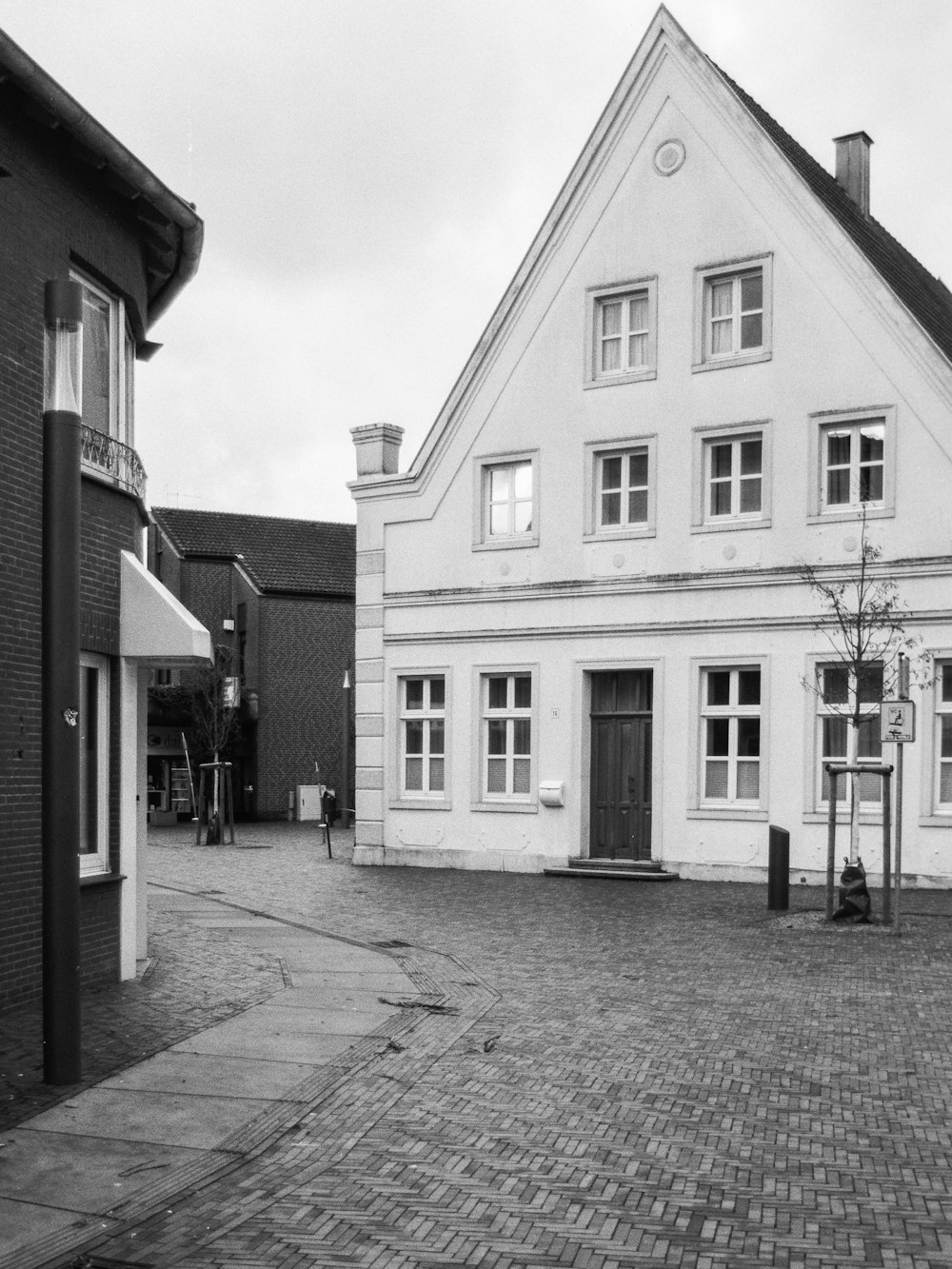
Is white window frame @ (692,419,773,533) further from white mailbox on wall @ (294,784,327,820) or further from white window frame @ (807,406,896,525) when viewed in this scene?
white mailbox on wall @ (294,784,327,820)

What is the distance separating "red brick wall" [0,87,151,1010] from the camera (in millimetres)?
10883

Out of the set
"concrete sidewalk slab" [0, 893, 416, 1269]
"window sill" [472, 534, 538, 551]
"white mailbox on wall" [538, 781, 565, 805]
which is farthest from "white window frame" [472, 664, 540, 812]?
"concrete sidewalk slab" [0, 893, 416, 1269]

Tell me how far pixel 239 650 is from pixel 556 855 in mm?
24143

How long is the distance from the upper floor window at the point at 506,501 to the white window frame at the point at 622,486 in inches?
40.0

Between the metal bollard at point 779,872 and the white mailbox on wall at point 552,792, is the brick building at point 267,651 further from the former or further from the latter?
the metal bollard at point 779,872

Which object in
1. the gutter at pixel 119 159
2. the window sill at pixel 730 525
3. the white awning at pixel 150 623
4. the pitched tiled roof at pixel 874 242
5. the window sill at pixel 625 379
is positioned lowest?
the white awning at pixel 150 623

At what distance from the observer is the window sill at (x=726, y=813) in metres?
22.1

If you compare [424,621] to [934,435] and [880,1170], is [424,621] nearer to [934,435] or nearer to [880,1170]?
[934,435]

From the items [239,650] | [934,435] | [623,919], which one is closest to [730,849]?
[623,919]

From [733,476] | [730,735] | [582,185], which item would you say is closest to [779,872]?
[730,735]

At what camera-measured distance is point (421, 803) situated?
2545 cm

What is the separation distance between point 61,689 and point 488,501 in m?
16.9

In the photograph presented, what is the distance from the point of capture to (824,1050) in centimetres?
995

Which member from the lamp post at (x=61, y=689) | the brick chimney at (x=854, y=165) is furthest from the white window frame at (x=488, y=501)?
the lamp post at (x=61, y=689)
